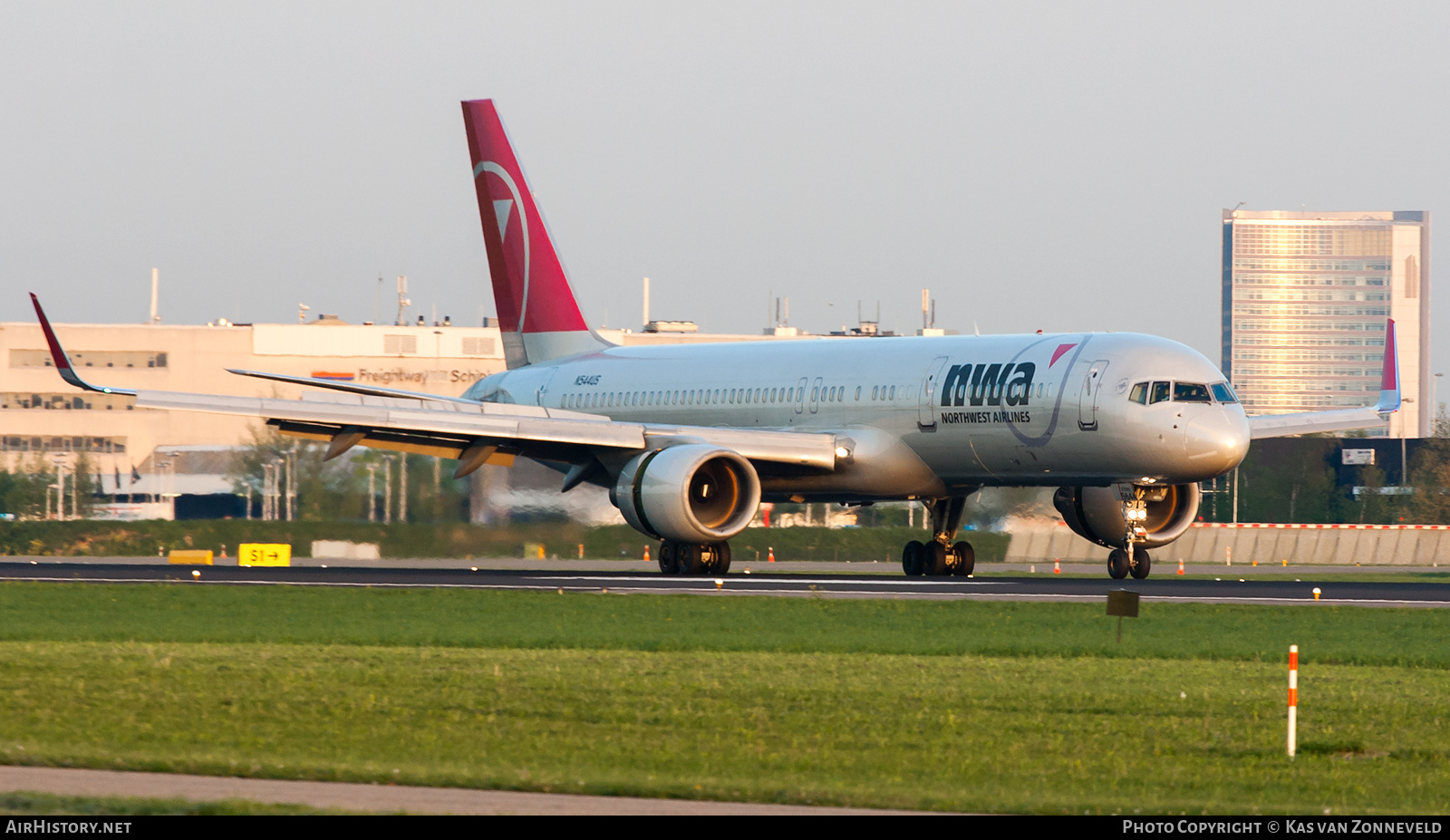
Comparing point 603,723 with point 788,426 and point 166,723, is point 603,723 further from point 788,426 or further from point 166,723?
point 788,426

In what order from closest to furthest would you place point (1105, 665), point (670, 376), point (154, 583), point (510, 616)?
point (1105, 665) < point (510, 616) < point (154, 583) < point (670, 376)

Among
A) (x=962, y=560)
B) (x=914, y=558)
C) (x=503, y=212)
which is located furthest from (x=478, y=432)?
(x=503, y=212)

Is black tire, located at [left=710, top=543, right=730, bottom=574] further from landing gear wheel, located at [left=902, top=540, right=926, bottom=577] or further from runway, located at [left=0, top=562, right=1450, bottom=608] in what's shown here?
landing gear wheel, located at [left=902, top=540, right=926, bottom=577]

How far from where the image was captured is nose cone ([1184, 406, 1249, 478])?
3212cm

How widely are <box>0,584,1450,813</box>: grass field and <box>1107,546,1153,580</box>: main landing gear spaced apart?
7857 mm

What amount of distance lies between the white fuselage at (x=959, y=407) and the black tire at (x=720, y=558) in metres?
1.96

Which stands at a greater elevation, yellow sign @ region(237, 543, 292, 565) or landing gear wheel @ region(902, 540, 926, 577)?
landing gear wheel @ region(902, 540, 926, 577)

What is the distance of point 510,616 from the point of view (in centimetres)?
2514

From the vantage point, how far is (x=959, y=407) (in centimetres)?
3456

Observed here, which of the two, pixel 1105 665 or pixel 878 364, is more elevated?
pixel 878 364

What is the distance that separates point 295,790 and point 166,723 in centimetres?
355

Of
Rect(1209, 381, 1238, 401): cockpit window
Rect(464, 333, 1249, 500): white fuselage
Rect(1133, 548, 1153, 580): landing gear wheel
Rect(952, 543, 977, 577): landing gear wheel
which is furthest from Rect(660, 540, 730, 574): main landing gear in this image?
Rect(1209, 381, 1238, 401): cockpit window

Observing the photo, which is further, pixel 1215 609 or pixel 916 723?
pixel 1215 609

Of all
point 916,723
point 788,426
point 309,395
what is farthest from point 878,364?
point 309,395
